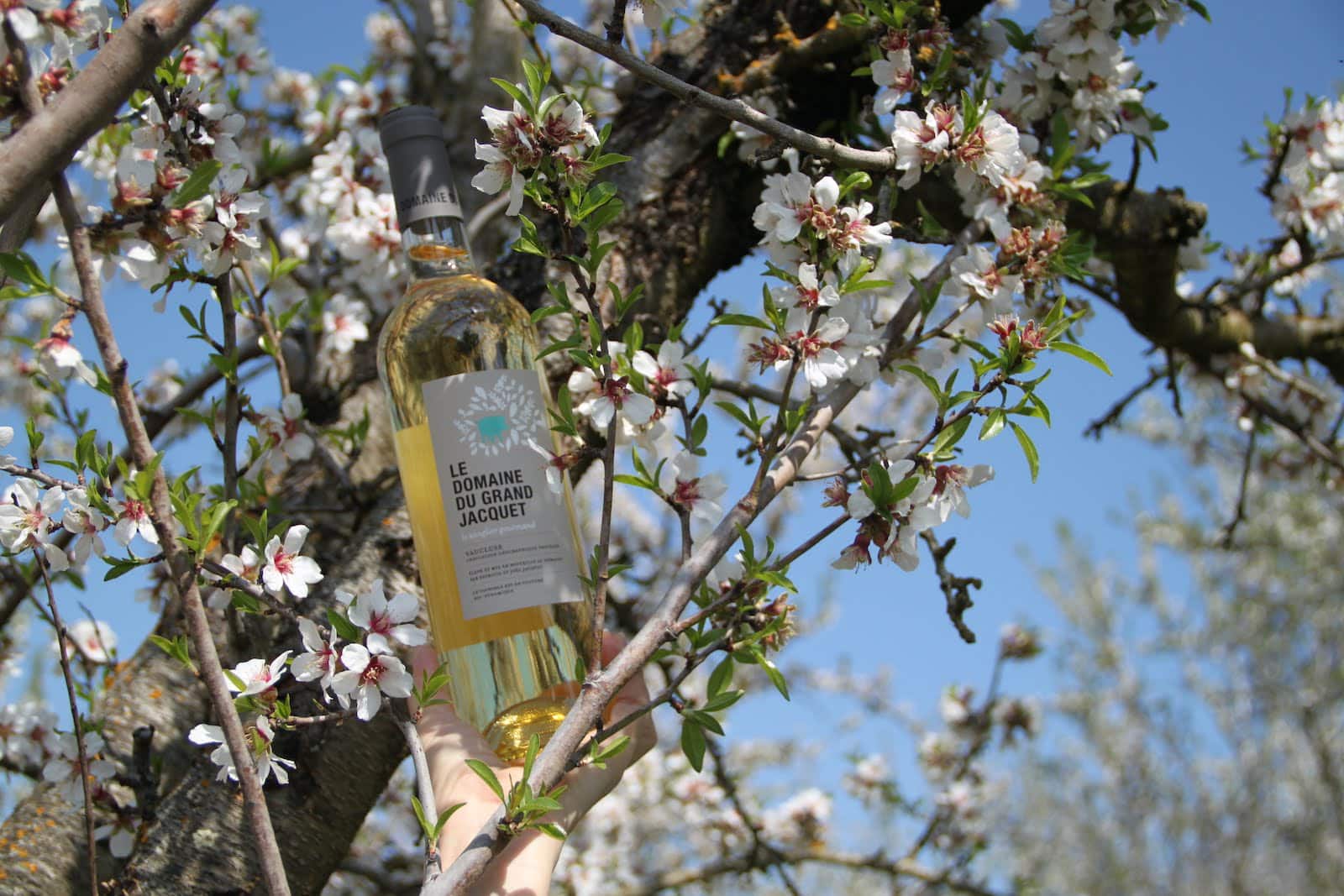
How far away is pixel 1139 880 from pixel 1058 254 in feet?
44.5

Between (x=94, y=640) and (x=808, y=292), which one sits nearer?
(x=808, y=292)

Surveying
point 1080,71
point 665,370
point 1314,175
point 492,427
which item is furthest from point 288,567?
point 1314,175

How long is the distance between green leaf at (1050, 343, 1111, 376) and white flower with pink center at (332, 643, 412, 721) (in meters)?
0.85

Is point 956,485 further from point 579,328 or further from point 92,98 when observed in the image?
point 92,98

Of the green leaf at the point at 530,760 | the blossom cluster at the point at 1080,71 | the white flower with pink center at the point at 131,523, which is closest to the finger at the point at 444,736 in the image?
the green leaf at the point at 530,760

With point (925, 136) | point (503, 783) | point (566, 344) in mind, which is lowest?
point (503, 783)

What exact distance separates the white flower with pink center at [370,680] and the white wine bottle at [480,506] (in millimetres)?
128

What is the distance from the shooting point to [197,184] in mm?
1093

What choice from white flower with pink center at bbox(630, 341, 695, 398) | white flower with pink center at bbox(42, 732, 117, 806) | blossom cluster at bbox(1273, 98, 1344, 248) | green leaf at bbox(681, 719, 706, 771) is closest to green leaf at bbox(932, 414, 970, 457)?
white flower with pink center at bbox(630, 341, 695, 398)

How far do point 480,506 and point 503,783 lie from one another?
34 centimetres

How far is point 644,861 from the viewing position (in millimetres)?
5785

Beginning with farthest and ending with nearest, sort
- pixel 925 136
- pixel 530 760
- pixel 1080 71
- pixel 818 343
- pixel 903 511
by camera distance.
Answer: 1. pixel 1080 71
2. pixel 925 136
3. pixel 818 343
4. pixel 903 511
5. pixel 530 760

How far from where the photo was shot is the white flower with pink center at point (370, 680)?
3.69 ft

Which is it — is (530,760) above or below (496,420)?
below
